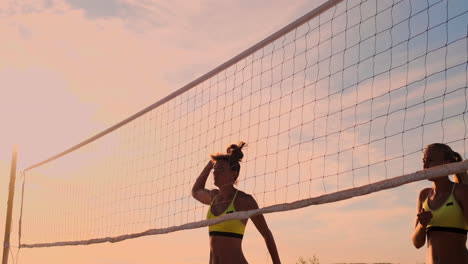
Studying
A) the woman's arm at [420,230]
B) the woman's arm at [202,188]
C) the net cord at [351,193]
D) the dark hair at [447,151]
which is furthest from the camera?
the woman's arm at [202,188]

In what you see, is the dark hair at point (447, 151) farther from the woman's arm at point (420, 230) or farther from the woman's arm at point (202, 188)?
the woman's arm at point (202, 188)

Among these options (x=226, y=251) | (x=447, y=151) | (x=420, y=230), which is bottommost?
(x=226, y=251)

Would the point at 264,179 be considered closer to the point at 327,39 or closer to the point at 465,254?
the point at 327,39

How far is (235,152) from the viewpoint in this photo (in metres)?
5.98

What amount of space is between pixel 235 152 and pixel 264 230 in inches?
31.9

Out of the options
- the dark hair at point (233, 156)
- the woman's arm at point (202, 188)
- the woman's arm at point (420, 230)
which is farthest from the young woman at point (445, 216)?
the woman's arm at point (202, 188)

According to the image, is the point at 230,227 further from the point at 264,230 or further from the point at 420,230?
the point at 420,230

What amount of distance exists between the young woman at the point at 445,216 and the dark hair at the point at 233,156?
1.66 m

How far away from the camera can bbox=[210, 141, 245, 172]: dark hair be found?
5.91 metres

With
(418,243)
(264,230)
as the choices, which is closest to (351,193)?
(418,243)

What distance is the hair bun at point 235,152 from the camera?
5.96 meters

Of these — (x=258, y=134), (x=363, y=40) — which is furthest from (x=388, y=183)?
(x=258, y=134)

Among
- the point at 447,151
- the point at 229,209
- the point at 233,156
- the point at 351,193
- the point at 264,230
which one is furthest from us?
the point at 233,156

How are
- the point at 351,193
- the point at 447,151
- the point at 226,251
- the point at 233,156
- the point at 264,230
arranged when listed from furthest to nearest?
1. the point at 233,156
2. the point at 226,251
3. the point at 264,230
4. the point at 447,151
5. the point at 351,193
